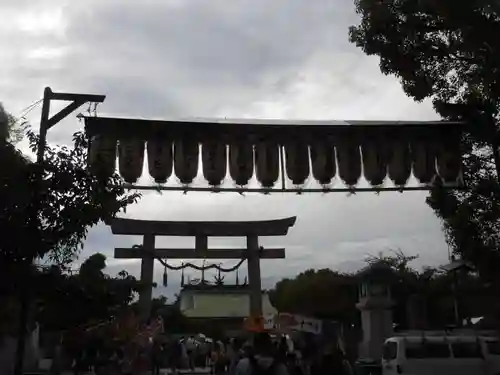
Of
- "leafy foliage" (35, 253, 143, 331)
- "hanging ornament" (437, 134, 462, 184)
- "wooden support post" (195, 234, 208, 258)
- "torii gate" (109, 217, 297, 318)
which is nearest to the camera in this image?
"leafy foliage" (35, 253, 143, 331)

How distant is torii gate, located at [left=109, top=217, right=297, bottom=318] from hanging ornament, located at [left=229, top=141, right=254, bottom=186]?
14.5 meters

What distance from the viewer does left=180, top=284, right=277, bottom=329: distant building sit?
1235 inches

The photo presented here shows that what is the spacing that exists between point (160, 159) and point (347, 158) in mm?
3915

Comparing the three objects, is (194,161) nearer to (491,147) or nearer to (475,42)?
(491,147)

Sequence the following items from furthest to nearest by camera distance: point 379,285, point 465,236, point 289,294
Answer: point 289,294, point 379,285, point 465,236

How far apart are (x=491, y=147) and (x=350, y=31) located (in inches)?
103

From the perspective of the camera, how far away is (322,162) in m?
13.5

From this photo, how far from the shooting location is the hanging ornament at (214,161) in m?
13.2

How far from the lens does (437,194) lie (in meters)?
9.20

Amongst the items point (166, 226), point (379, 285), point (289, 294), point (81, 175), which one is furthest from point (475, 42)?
point (289, 294)

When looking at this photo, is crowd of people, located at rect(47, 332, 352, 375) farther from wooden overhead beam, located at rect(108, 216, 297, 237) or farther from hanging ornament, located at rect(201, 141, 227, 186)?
wooden overhead beam, located at rect(108, 216, 297, 237)

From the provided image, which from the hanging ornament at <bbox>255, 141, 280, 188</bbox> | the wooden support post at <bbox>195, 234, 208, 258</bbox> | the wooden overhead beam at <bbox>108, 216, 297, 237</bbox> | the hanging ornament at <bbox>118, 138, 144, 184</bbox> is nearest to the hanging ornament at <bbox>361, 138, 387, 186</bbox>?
the hanging ornament at <bbox>255, 141, 280, 188</bbox>

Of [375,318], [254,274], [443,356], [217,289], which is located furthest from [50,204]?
[217,289]

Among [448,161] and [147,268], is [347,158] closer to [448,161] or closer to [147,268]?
[448,161]
